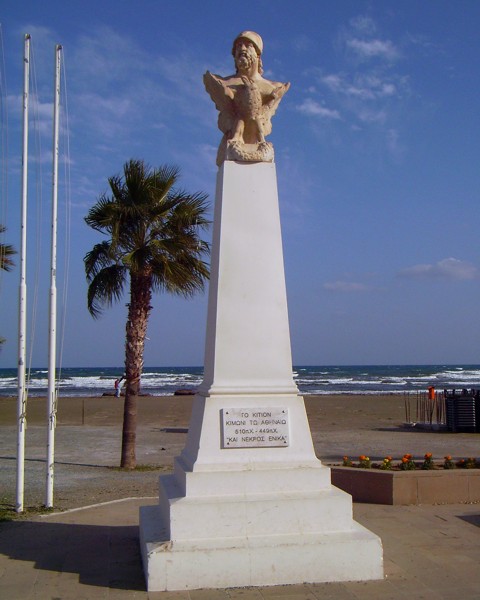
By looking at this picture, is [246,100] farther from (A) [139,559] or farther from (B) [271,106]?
(A) [139,559]

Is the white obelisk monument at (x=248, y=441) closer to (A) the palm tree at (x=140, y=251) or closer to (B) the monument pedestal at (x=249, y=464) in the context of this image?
(B) the monument pedestal at (x=249, y=464)

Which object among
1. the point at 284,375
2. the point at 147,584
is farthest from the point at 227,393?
the point at 147,584

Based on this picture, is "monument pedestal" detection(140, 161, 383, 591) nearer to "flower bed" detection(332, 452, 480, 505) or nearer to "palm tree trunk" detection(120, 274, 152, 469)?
"flower bed" detection(332, 452, 480, 505)

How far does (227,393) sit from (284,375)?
617 mm

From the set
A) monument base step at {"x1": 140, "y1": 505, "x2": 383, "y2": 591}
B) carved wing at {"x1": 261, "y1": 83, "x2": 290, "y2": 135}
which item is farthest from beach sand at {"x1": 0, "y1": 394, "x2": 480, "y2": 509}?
carved wing at {"x1": 261, "y1": 83, "x2": 290, "y2": 135}

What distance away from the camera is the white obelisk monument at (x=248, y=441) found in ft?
18.2

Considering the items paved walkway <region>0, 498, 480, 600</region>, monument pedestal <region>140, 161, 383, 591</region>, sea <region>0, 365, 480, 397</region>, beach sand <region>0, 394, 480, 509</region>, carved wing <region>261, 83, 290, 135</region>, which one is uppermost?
carved wing <region>261, 83, 290, 135</region>

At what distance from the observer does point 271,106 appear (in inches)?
282

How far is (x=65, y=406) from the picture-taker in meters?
34.6

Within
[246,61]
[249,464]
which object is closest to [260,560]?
[249,464]

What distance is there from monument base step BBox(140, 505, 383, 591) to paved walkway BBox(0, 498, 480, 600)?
0.30 feet

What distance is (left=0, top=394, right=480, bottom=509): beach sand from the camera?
11.6 metres

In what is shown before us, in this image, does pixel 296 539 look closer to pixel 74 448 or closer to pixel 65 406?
pixel 74 448

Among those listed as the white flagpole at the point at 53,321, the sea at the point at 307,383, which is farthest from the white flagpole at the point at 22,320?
the sea at the point at 307,383
